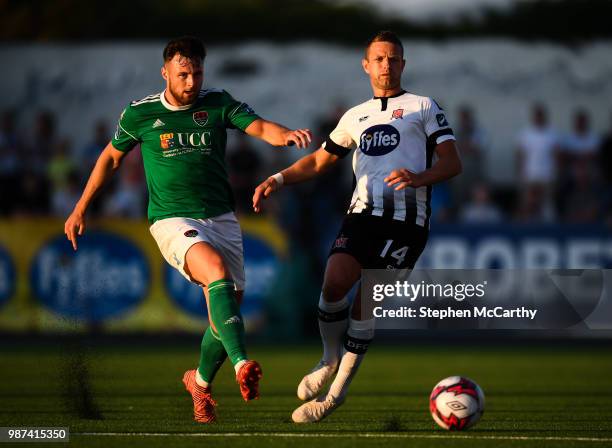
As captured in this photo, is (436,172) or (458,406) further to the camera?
(436,172)

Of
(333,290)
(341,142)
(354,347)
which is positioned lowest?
A: (354,347)

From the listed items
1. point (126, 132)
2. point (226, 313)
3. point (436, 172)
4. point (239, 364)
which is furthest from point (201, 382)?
point (436, 172)

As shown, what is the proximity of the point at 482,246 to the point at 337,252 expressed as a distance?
30.3 feet

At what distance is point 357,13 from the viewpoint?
22906 mm

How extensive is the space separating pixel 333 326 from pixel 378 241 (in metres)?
0.73

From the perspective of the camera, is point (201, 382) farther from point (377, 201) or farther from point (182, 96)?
point (182, 96)

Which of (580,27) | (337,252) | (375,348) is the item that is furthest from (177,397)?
(580,27)

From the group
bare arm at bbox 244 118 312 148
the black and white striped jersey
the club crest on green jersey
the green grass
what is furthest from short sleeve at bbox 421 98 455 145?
the green grass

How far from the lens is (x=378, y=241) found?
328 inches

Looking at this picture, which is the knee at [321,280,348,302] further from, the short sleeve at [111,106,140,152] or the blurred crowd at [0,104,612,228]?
the blurred crowd at [0,104,612,228]

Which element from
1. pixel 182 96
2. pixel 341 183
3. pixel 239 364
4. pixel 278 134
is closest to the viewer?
pixel 239 364

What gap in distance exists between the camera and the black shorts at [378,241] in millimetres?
8336

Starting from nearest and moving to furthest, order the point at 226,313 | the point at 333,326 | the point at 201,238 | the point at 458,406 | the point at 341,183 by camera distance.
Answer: the point at 458,406, the point at 226,313, the point at 201,238, the point at 333,326, the point at 341,183

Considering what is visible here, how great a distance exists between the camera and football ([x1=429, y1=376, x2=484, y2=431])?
25.6 feet
